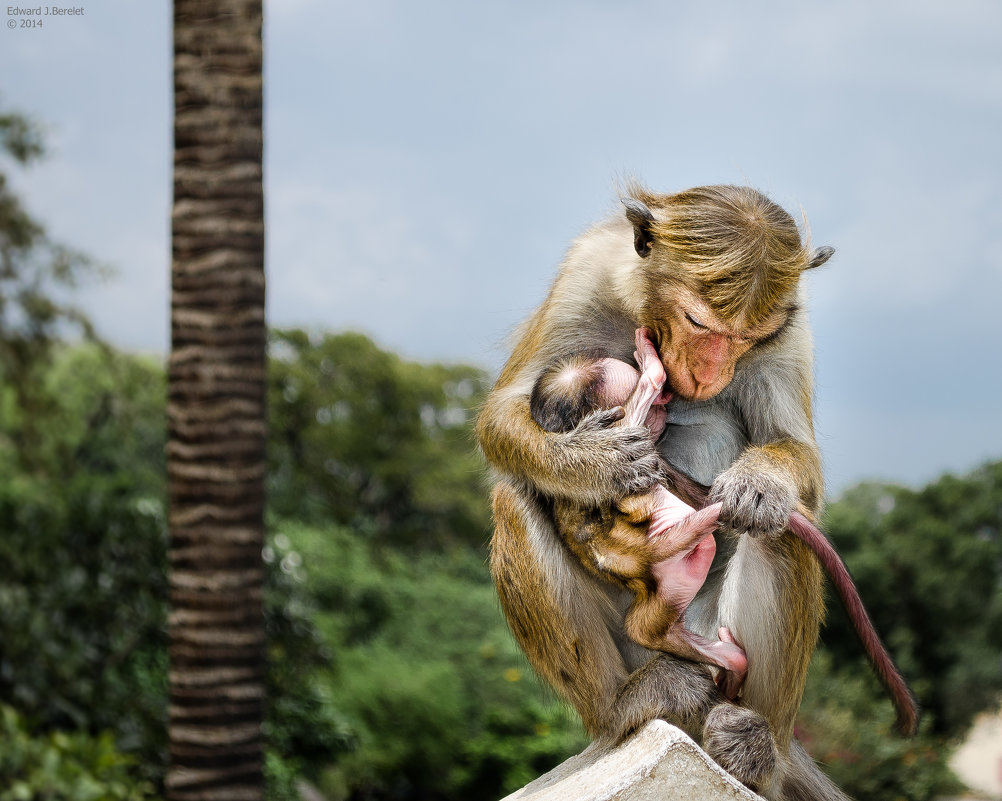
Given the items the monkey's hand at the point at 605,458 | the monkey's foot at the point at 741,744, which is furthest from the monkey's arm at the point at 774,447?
the monkey's foot at the point at 741,744

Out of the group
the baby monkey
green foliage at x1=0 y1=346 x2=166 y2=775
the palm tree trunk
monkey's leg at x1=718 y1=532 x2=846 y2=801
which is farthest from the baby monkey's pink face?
green foliage at x1=0 y1=346 x2=166 y2=775

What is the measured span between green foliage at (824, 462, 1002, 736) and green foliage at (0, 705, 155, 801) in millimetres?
9962

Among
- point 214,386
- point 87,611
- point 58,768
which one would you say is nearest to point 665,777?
point 214,386

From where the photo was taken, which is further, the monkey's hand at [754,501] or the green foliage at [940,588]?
the green foliage at [940,588]

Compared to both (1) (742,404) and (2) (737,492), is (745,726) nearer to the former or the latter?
(2) (737,492)

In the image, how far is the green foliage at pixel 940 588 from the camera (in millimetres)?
15562

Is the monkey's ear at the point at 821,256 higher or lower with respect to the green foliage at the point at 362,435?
higher

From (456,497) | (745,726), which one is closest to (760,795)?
(745,726)

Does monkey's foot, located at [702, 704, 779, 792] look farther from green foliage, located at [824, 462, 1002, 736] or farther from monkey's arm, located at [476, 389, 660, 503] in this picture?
green foliage, located at [824, 462, 1002, 736]

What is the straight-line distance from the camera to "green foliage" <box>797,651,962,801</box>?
1307 centimetres

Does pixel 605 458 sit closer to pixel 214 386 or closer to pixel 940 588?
pixel 214 386

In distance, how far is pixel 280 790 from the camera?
1146 centimetres

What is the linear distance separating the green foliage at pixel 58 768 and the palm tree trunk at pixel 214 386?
3.54 meters

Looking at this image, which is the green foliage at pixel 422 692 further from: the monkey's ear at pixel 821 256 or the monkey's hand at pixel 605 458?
the monkey's ear at pixel 821 256
